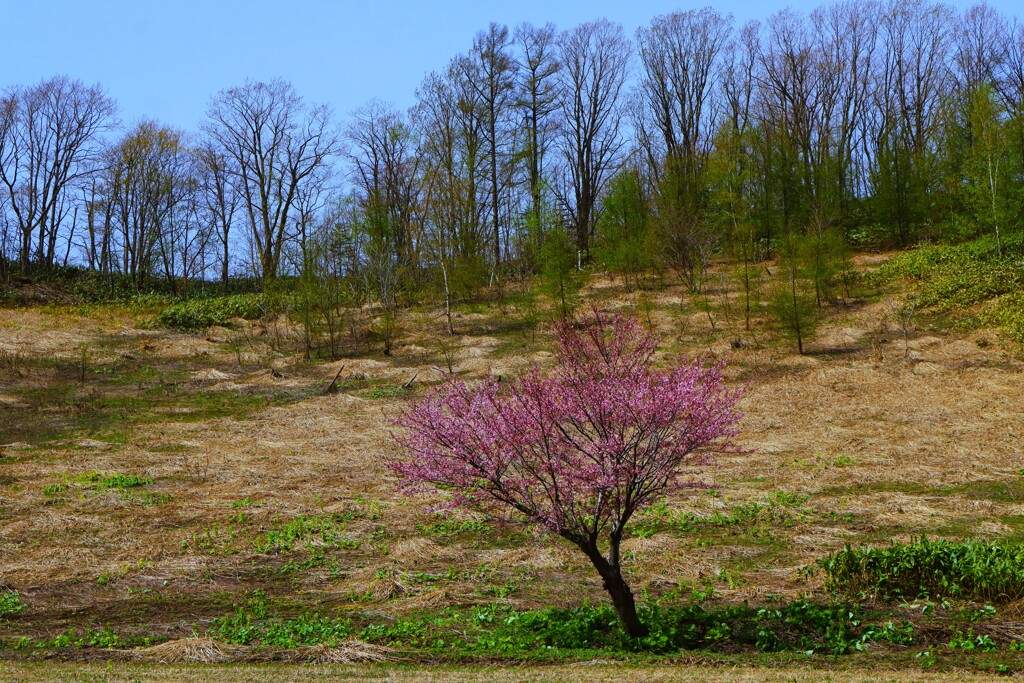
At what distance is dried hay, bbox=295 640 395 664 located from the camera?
7133mm

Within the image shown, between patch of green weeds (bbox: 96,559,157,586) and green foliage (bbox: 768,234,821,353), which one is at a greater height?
green foliage (bbox: 768,234,821,353)

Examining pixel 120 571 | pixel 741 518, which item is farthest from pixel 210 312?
pixel 741 518

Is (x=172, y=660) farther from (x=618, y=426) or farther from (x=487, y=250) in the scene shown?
(x=487, y=250)

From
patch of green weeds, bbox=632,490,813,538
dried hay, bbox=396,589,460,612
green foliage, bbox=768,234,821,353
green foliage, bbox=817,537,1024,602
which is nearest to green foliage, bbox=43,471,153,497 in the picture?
dried hay, bbox=396,589,460,612

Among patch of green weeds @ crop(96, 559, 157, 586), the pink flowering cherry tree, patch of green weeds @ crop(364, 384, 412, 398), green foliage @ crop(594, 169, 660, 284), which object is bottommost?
patch of green weeds @ crop(96, 559, 157, 586)

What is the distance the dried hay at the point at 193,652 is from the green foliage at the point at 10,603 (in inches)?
104

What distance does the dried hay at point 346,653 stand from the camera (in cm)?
713

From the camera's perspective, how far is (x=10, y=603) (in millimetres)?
9047

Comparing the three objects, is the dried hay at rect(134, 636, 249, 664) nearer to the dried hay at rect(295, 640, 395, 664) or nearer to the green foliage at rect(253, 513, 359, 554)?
the dried hay at rect(295, 640, 395, 664)

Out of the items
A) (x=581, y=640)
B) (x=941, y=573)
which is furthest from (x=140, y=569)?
(x=941, y=573)

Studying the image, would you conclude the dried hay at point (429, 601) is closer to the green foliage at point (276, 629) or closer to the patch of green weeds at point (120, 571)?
the green foliage at point (276, 629)

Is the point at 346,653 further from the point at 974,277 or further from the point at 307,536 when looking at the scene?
the point at 974,277

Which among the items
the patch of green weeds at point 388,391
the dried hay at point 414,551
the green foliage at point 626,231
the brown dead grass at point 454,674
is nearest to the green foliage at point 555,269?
the green foliage at point 626,231

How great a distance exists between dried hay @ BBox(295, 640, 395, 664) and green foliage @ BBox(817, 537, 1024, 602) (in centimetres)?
512
